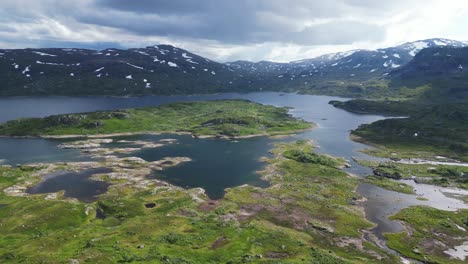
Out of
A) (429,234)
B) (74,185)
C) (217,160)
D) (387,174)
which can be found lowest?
(429,234)

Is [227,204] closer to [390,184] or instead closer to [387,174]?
[390,184]

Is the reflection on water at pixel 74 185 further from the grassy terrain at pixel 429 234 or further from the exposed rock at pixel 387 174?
the exposed rock at pixel 387 174

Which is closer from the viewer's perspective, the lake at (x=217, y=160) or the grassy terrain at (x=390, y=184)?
the lake at (x=217, y=160)

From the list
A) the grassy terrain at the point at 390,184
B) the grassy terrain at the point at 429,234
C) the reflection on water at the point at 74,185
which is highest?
the reflection on water at the point at 74,185

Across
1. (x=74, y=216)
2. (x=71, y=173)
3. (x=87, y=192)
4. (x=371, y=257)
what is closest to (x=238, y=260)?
(x=371, y=257)

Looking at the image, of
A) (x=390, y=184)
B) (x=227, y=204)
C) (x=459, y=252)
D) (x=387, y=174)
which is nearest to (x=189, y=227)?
(x=227, y=204)

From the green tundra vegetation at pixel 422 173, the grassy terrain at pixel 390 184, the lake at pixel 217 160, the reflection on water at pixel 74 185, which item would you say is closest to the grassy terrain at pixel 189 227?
the reflection on water at pixel 74 185

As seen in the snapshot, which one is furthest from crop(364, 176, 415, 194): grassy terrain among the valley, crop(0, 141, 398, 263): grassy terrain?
crop(0, 141, 398, 263): grassy terrain

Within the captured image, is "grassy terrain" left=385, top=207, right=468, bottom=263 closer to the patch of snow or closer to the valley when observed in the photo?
the valley
